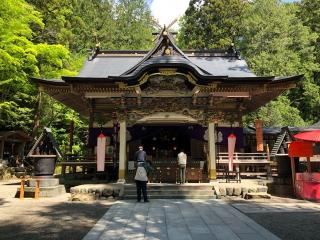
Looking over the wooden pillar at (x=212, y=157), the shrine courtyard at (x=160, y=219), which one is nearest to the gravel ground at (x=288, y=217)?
the shrine courtyard at (x=160, y=219)

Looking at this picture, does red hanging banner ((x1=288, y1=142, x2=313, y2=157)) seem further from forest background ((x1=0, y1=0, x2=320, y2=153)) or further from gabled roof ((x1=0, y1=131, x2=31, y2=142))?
gabled roof ((x1=0, y1=131, x2=31, y2=142))

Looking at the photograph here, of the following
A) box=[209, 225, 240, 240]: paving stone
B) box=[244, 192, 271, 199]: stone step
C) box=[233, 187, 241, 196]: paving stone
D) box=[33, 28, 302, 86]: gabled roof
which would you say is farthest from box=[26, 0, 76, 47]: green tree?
box=[209, 225, 240, 240]: paving stone

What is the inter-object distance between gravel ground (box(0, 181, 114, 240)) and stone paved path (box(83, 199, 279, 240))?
0.44 metres

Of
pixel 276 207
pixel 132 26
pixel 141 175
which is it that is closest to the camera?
pixel 276 207

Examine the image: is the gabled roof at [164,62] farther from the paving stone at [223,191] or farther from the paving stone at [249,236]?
the paving stone at [249,236]

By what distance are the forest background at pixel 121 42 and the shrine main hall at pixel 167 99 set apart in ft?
13.5

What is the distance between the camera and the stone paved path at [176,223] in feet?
20.9

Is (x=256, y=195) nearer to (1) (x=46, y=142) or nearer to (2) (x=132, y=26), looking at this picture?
(1) (x=46, y=142)

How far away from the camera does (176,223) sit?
750cm

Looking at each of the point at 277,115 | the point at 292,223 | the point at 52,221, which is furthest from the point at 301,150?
the point at 277,115

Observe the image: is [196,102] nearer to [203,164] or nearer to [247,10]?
[203,164]

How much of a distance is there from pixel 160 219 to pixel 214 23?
34003 millimetres

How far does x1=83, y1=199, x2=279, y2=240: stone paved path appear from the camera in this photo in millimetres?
6355

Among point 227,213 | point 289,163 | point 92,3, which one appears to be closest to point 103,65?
point 289,163
